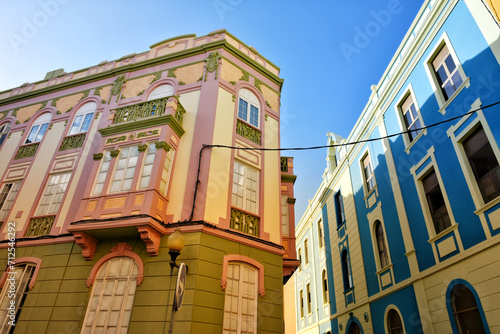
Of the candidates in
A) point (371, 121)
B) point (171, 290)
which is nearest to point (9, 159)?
point (171, 290)

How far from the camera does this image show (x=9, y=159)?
568 inches

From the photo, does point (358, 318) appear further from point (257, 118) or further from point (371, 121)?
point (257, 118)

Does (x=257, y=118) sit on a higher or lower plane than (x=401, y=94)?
lower

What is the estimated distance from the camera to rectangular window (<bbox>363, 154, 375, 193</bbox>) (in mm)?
15391

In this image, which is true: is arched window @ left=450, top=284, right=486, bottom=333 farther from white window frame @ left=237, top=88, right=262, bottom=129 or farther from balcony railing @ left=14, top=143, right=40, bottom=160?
balcony railing @ left=14, top=143, right=40, bottom=160

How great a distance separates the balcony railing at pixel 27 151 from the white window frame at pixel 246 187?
30.7ft

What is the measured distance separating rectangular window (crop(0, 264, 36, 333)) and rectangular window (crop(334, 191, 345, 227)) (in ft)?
47.9

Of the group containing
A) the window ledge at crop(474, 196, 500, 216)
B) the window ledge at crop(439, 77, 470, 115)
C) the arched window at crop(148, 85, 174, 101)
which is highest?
the arched window at crop(148, 85, 174, 101)

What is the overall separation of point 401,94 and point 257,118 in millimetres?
5903

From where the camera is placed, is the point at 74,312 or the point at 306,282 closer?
the point at 74,312

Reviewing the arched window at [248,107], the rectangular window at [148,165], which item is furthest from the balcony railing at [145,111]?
the arched window at [248,107]

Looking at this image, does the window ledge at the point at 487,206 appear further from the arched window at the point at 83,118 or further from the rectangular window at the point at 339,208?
the arched window at the point at 83,118

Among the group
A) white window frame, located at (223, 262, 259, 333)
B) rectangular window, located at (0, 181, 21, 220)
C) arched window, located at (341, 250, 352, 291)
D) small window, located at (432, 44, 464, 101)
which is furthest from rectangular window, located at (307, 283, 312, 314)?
rectangular window, located at (0, 181, 21, 220)

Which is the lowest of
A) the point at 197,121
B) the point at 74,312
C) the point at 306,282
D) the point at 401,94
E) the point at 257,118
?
the point at 74,312
